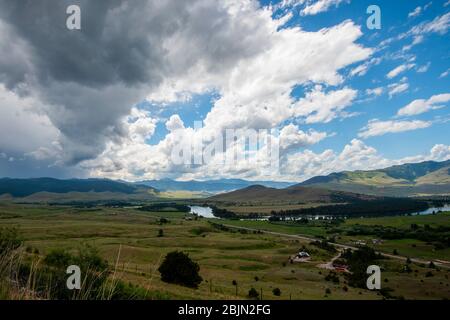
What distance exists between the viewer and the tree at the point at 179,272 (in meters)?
54.0

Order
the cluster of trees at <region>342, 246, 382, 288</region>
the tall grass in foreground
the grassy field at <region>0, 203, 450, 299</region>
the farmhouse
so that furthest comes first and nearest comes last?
the farmhouse
the cluster of trees at <region>342, 246, 382, 288</region>
the grassy field at <region>0, 203, 450, 299</region>
the tall grass in foreground

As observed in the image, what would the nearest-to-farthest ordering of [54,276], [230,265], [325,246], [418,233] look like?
[54,276] → [230,265] → [325,246] → [418,233]

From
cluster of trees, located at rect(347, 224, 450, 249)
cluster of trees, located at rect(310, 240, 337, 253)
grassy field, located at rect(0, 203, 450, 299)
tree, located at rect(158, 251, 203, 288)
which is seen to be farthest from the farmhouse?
tree, located at rect(158, 251, 203, 288)

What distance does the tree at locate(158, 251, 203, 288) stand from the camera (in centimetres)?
5400

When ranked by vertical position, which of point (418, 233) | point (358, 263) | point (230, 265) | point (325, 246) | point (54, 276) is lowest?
point (230, 265)

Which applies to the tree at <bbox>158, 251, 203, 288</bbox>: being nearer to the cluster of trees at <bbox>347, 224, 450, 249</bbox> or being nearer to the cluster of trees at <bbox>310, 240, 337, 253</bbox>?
the cluster of trees at <bbox>310, 240, 337, 253</bbox>

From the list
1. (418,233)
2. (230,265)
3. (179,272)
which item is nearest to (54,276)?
(179,272)

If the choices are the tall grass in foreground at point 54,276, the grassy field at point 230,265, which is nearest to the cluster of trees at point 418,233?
the grassy field at point 230,265

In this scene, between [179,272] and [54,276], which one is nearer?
[54,276]

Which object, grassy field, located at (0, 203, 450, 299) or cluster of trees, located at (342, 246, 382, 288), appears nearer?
grassy field, located at (0, 203, 450, 299)

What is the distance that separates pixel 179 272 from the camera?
54531 mm

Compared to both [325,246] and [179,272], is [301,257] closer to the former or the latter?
[325,246]

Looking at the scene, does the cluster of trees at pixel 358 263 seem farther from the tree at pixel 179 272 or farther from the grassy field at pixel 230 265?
the tree at pixel 179 272
